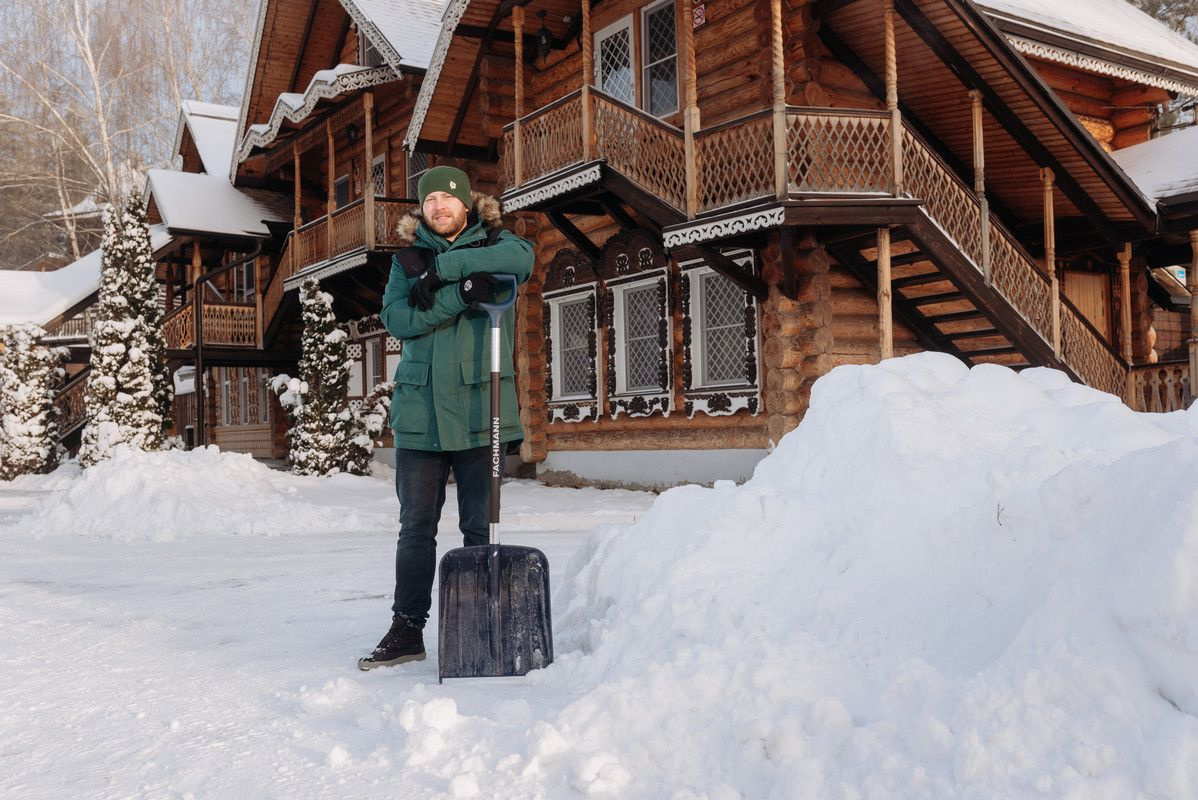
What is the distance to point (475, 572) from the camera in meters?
4.00

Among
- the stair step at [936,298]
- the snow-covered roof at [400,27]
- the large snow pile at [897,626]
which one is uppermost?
the snow-covered roof at [400,27]

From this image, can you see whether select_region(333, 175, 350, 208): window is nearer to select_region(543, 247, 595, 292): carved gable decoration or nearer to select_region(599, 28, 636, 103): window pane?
select_region(543, 247, 595, 292): carved gable decoration

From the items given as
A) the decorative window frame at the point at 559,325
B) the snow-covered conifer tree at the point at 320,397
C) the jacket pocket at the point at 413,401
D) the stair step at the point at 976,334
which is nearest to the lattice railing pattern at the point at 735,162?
the stair step at the point at 976,334

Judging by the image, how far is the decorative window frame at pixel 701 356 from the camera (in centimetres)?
1255

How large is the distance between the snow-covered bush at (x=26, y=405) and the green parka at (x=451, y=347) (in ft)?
64.9

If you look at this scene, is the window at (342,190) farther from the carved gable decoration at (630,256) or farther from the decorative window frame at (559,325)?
the carved gable decoration at (630,256)

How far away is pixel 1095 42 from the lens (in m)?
14.0

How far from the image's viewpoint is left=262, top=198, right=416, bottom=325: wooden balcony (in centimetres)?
1781

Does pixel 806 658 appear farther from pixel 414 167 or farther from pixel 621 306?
pixel 414 167

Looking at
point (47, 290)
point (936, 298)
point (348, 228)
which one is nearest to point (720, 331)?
point (936, 298)

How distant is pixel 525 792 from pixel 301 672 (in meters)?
1.77

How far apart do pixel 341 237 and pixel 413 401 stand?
15047 millimetres

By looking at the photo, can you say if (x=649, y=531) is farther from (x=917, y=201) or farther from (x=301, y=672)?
(x=917, y=201)

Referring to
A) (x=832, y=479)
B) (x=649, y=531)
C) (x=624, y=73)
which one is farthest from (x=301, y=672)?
(x=624, y=73)
